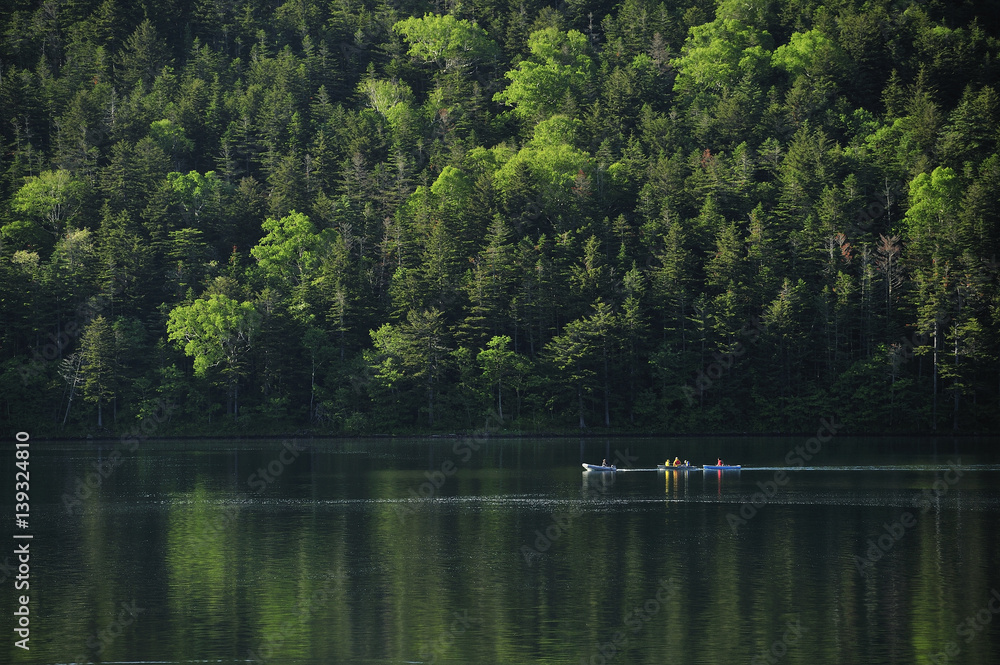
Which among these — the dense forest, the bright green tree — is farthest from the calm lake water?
the bright green tree

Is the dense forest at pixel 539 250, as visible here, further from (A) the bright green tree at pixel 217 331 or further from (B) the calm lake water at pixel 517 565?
(B) the calm lake water at pixel 517 565

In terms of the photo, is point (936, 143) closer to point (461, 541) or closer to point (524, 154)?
point (524, 154)

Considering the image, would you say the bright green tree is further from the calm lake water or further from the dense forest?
the calm lake water

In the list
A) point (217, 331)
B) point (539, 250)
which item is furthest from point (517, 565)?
point (539, 250)

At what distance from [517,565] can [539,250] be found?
97.3m

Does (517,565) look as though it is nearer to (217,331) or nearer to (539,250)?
(217,331)

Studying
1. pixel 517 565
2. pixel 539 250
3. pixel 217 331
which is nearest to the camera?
pixel 517 565

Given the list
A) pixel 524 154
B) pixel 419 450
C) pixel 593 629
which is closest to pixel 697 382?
pixel 419 450

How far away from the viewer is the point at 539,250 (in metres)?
145

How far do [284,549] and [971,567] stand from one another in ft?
98.1

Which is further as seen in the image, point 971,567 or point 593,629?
point 971,567

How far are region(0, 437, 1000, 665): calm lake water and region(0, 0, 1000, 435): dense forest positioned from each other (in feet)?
128

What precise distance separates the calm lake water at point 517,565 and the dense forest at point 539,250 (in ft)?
128

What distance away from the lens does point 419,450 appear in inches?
4567
